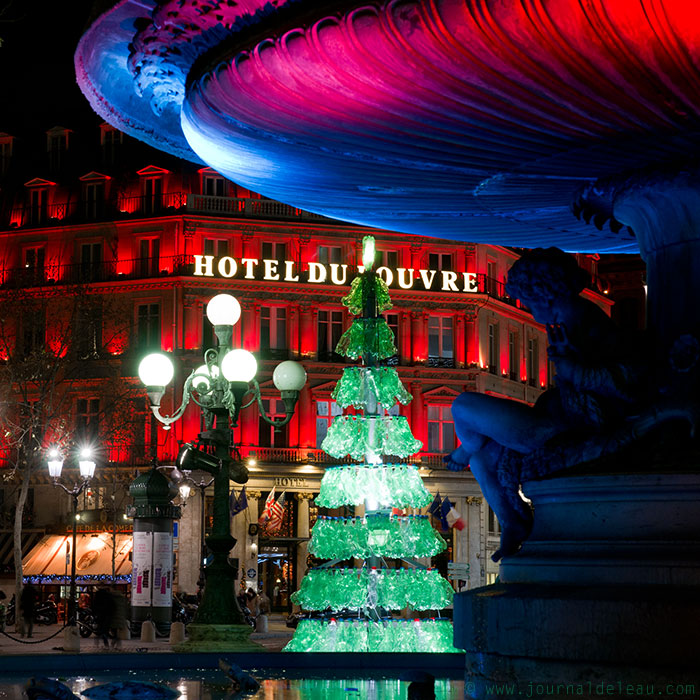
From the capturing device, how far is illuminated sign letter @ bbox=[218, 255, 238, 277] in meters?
51.4

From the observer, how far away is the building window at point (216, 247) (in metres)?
52.3

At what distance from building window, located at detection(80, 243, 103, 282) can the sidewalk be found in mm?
18487

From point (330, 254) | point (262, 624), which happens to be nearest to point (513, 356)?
point (330, 254)

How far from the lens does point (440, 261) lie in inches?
2165

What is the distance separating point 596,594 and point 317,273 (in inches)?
1853

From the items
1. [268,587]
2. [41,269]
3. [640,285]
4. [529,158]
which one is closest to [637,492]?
[529,158]

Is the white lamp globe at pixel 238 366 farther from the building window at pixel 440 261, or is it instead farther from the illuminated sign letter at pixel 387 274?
the building window at pixel 440 261

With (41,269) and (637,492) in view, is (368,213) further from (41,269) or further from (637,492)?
(41,269)

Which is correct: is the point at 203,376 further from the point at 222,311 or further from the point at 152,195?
the point at 152,195

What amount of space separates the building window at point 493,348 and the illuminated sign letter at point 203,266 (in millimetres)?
12107

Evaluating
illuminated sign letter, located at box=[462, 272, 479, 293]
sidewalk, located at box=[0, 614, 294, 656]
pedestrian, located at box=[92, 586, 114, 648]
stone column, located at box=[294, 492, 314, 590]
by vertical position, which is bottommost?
sidewalk, located at box=[0, 614, 294, 656]

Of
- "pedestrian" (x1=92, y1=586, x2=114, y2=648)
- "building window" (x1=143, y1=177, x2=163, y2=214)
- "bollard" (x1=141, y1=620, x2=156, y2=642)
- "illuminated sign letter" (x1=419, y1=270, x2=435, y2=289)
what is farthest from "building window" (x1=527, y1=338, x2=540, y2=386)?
"bollard" (x1=141, y1=620, x2=156, y2=642)

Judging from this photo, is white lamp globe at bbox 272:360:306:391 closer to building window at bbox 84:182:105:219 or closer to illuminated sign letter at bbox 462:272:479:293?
illuminated sign letter at bbox 462:272:479:293

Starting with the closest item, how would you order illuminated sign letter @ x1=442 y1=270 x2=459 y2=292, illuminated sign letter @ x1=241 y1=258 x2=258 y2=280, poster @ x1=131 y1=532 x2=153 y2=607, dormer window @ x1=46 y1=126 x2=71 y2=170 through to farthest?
poster @ x1=131 y1=532 x2=153 y2=607
illuminated sign letter @ x1=241 y1=258 x2=258 y2=280
illuminated sign letter @ x1=442 y1=270 x2=459 y2=292
dormer window @ x1=46 y1=126 x2=71 y2=170
